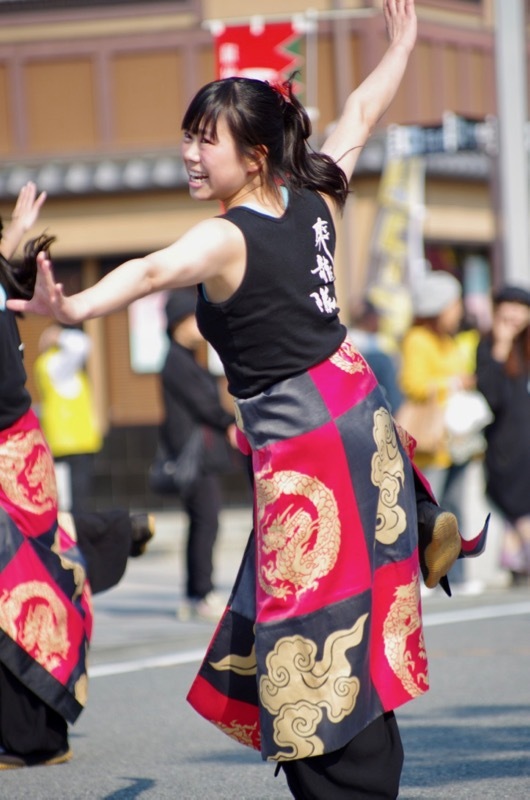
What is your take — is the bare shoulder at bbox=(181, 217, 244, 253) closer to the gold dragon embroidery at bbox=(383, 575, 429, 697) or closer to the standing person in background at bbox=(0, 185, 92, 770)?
the gold dragon embroidery at bbox=(383, 575, 429, 697)

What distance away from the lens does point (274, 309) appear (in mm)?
3441

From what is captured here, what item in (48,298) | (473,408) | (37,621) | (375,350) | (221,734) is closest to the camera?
(48,298)

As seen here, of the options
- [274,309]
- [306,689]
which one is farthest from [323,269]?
[306,689]

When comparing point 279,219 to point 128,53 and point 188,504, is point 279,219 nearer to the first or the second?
point 188,504

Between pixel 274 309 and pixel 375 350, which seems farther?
pixel 375 350

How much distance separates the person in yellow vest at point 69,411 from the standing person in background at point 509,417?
300cm

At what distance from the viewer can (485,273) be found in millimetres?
17453

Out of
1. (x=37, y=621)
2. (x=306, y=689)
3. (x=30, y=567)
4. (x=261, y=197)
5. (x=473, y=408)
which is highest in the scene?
(x=261, y=197)

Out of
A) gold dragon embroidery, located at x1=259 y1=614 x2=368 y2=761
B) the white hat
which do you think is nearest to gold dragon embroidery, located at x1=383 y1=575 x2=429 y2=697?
gold dragon embroidery, located at x1=259 y1=614 x2=368 y2=761

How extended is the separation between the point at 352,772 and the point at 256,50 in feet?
28.4

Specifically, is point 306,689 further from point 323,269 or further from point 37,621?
point 37,621

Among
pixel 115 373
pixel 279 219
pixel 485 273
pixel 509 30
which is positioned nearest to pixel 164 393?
pixel 509 30

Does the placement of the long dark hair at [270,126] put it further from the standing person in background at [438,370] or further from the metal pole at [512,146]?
the metal pole at [512,146]

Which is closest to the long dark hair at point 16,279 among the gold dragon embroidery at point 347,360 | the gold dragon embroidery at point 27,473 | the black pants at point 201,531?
the gold dragon embroidery at point 27,473
